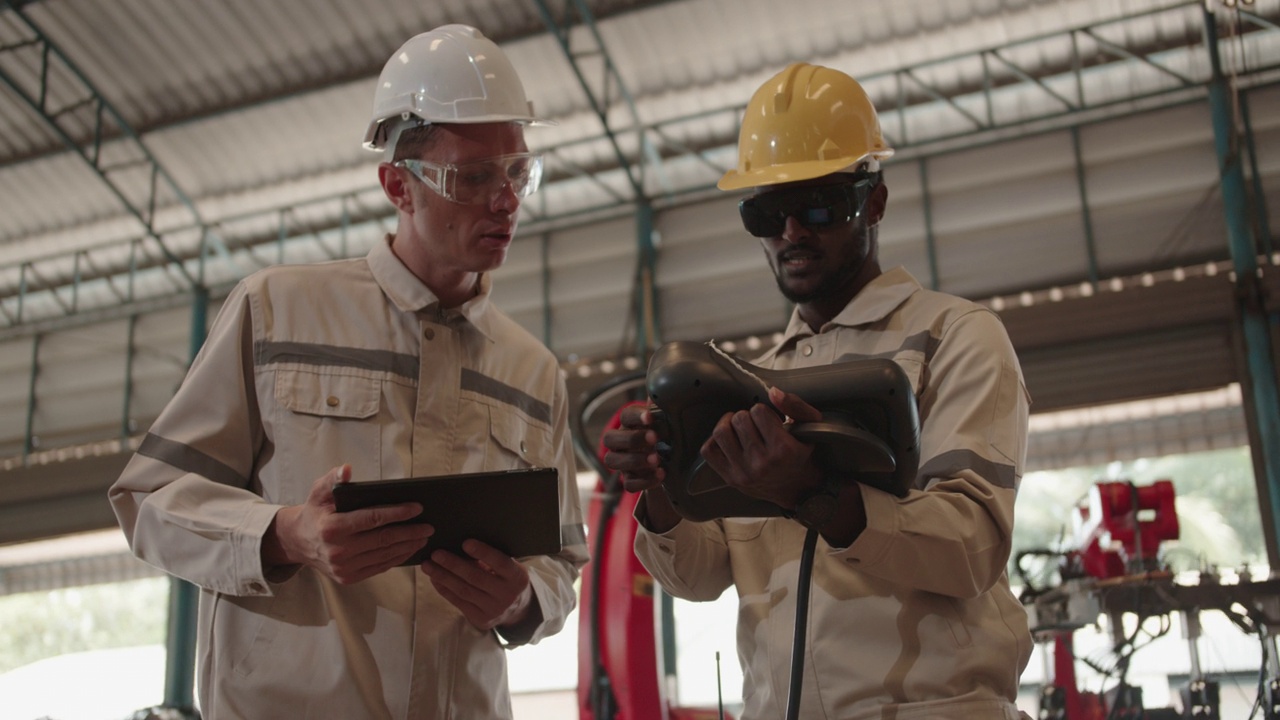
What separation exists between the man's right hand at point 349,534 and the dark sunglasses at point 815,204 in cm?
93

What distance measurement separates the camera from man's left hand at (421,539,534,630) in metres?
2.00

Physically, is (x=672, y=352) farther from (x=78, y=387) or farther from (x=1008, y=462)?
(x=78, y=387)

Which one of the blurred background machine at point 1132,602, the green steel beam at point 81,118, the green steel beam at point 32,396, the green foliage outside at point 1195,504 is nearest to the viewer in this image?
the blurred background machine at point 1132,602

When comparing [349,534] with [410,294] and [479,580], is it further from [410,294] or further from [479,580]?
[410,294]

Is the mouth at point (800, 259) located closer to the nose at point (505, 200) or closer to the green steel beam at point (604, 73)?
the nose at point (505, 200)

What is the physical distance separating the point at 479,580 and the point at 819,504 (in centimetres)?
69

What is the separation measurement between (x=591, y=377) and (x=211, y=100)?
532 cm

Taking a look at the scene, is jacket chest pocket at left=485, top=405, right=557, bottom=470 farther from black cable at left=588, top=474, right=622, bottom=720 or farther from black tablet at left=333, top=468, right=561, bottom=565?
black cable at left=588, top=474, right=622, bottom=720

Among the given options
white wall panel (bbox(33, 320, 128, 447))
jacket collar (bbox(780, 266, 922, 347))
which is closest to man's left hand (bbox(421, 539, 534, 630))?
jacket collar (bbox(780, 266, 922, 347))

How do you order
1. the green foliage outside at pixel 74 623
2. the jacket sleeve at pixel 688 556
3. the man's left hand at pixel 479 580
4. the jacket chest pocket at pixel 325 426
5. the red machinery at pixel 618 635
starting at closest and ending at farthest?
the man's left hand at pixel 479 580 → the jacket sleeve at pixel 688 556 → the jacket chest pocket at pixel 325 426 → the red machinery at pixel 618 635 → the green foliage outside at pixel 74 623

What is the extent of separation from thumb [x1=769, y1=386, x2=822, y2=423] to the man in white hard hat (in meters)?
0.64

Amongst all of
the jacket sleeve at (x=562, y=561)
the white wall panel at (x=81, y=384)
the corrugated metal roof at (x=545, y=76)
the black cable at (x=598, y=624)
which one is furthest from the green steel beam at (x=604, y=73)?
the jacket sleeve at (x=562, y=561)

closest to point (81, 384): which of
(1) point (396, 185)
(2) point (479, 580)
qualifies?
(1) point (396, 185)

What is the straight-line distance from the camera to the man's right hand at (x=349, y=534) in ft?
5.99
